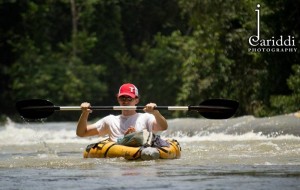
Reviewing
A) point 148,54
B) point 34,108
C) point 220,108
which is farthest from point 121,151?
point 148,54

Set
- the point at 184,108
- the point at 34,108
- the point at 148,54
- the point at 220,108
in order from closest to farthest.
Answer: the point at 184,108 < the point at 220,108 < the point at 34,108 < the point at 148,54

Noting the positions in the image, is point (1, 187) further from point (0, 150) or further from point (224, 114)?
point (0, 150)

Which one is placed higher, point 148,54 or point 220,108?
point 148,54

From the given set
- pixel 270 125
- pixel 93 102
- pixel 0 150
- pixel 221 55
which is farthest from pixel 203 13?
pixel 93 102

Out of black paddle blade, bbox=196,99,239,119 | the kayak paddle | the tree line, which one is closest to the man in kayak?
the kayak paddle

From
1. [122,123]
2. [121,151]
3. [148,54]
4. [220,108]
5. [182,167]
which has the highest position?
[148,54]

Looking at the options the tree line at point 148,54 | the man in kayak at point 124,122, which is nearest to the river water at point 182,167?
the man in kayak at point 124,122

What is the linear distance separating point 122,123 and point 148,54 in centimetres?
3650

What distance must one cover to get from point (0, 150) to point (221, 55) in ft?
37.5

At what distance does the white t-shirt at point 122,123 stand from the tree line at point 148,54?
35.4 feet

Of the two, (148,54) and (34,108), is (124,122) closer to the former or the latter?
(34,108)

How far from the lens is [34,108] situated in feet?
45.0

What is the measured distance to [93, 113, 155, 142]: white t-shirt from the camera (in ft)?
42.1

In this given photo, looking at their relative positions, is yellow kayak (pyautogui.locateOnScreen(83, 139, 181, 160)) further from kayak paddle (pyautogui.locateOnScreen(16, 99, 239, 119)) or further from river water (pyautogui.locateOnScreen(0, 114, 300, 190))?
kayak paddle (pyautogui.locateOnScreen(16, 99, 239, 119))
